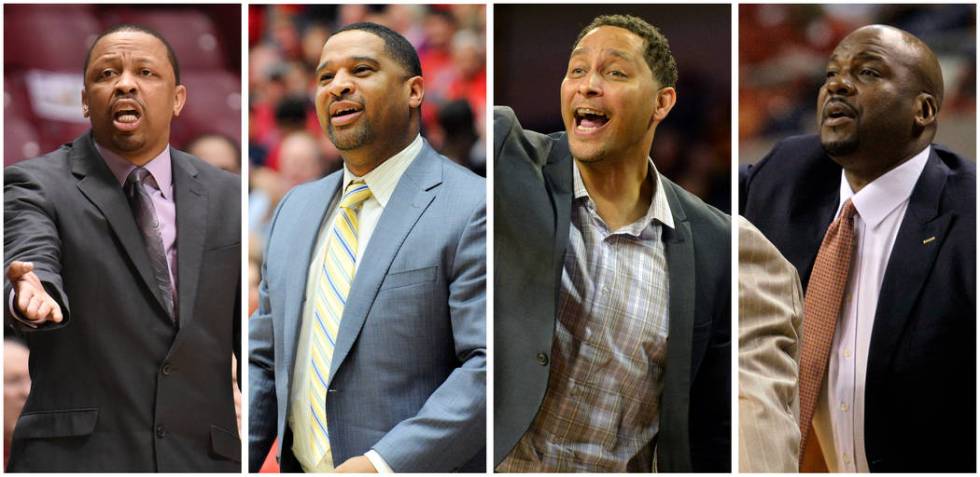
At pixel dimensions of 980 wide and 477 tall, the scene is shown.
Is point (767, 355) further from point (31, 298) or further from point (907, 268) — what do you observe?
point (31, 298)

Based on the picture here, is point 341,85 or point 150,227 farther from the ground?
point 341,85

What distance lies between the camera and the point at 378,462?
383 centimetres

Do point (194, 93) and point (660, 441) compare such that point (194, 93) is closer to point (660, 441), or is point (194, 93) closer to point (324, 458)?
point (324, 458)

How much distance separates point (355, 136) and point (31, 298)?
1062 mm

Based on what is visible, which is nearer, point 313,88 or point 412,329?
point 412,329

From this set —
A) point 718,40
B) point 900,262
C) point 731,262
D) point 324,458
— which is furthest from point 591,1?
point 324,458

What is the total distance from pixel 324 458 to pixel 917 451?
69.5 inches

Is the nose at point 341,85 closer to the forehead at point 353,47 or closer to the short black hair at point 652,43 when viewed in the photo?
the forehead at point 353,47

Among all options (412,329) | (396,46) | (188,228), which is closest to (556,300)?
(412,329)

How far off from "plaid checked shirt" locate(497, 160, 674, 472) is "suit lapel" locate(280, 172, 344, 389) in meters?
0.73

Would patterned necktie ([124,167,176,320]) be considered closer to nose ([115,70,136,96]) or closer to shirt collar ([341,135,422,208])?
nose ([115,70,136,96])

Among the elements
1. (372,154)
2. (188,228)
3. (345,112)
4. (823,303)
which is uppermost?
(345,112)

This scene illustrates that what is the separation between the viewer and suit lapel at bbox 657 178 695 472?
3.87m

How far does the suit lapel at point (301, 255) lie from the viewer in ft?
12.8
